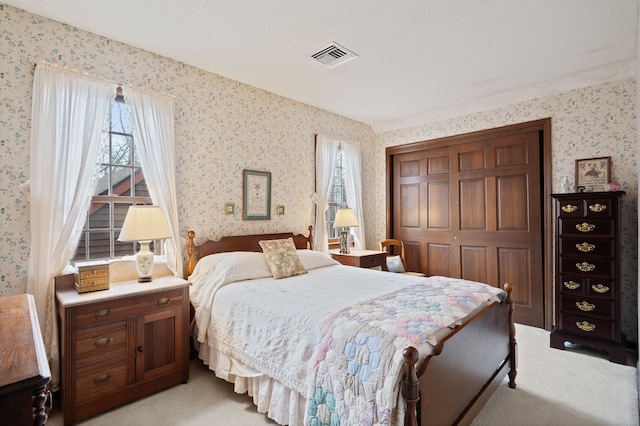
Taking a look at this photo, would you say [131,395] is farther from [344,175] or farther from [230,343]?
[344,175]

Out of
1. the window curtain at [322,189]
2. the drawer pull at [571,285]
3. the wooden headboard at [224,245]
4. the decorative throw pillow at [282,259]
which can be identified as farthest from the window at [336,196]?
the drawer pull at [571,285]

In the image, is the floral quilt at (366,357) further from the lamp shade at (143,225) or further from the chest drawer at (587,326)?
the chest drawer at (587,326)

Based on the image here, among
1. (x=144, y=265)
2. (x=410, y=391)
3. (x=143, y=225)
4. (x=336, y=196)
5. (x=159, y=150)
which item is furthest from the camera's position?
(x=336, y=196)

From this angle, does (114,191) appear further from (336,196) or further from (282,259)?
(336,196)

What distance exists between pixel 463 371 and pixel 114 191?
301cm

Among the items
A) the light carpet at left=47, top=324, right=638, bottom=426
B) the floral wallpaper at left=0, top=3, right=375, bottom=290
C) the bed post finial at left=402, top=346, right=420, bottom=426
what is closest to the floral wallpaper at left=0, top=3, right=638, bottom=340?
the floral wallpaper at left=0, top=3, right=375, bottom=290

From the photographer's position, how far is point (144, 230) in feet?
8.28

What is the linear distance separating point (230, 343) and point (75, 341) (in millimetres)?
981

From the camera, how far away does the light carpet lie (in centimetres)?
214

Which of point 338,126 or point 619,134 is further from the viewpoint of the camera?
point 338,126

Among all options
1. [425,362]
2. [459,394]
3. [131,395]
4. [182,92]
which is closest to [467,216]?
[459,394]

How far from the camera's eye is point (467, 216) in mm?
4418

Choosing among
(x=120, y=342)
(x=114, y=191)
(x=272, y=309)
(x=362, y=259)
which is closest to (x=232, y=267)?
(x=272, y=309)

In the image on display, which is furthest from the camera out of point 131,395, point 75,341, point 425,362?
point 131,395
